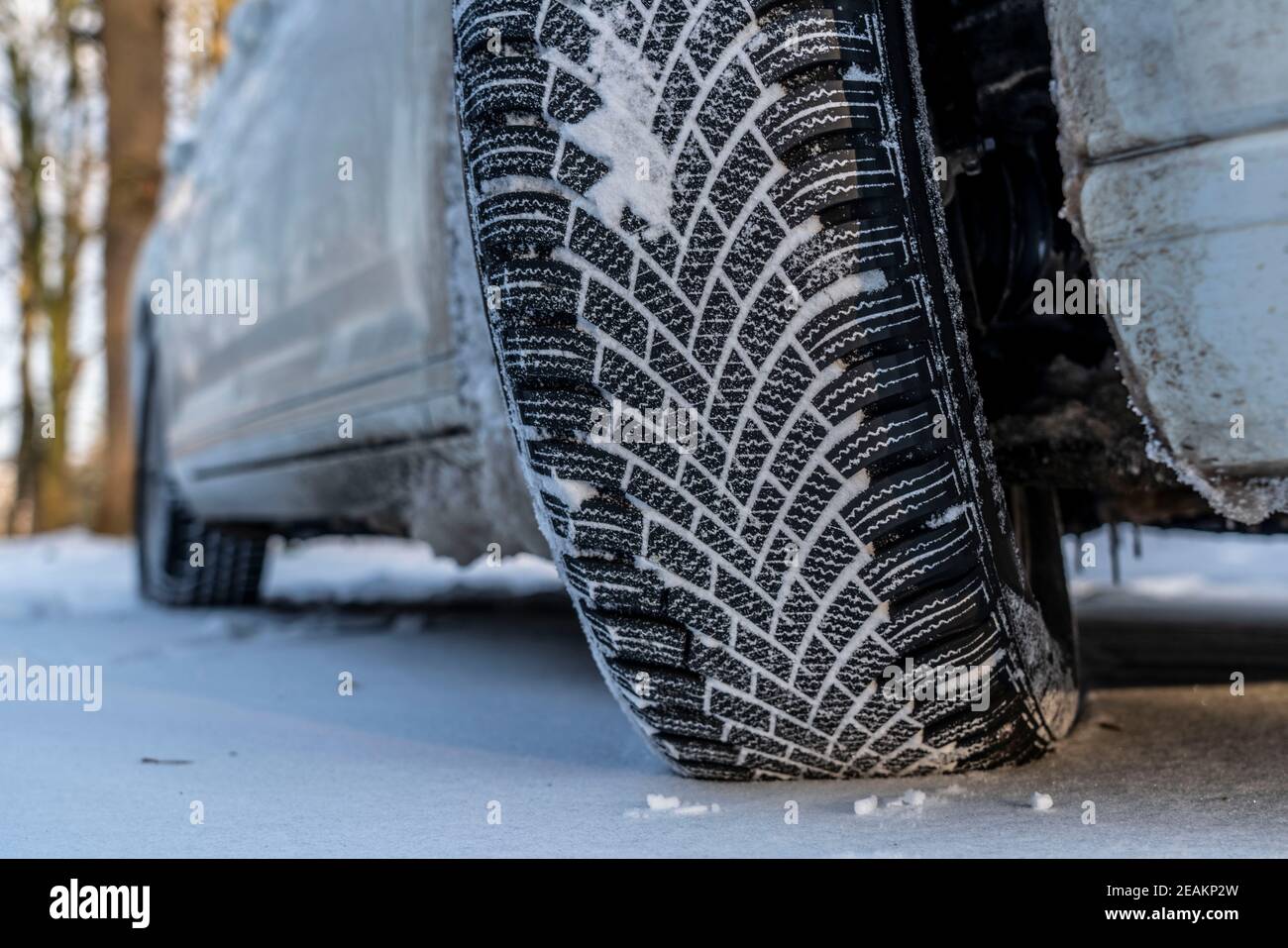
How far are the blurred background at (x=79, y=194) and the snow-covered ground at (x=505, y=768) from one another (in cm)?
710

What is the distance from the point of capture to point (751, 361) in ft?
3.90

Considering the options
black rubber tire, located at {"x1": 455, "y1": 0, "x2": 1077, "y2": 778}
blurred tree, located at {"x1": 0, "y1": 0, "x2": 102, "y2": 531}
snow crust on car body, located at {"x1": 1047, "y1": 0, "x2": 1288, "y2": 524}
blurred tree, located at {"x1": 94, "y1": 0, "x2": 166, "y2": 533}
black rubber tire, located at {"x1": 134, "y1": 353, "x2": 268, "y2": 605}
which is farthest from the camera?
blurred tree, located at {"x1": 0, "y1": 0, "x2": 102, "y2": 531}

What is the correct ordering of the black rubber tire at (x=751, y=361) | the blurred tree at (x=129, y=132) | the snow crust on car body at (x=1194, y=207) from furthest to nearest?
the blurred tree at (x=129, y=132) → the black rubber tire at (x=751, y=361) → the snow crust on car body at (x=1194, y=207)

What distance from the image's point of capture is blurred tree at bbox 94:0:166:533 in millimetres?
9109

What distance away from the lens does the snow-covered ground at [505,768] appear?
3.91ft

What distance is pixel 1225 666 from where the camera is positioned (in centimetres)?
228

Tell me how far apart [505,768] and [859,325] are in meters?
0.76

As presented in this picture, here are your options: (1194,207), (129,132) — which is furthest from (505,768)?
(129,132)

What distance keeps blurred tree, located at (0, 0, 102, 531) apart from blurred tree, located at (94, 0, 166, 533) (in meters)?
2.24

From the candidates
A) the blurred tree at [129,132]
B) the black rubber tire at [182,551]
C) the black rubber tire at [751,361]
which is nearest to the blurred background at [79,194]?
the blurred tree at [129,132]

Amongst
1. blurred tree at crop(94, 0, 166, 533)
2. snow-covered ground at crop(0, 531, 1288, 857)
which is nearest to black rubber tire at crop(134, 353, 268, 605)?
snow-covered ground at crop(0, 531, 1288, 857)
